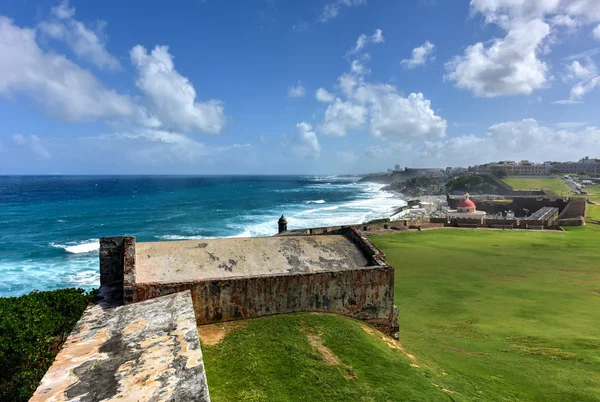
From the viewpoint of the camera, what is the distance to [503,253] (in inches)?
1042

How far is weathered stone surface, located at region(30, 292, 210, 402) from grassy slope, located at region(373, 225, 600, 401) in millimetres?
6172

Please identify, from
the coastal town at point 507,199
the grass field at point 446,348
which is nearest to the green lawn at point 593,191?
the coastal town at point 507,199

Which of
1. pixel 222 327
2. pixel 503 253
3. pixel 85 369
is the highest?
pixel 85 369

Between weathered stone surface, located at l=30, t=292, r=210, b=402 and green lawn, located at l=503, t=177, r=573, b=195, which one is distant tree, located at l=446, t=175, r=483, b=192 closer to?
green lawn, located at l=503, t=177, r=573, b=195

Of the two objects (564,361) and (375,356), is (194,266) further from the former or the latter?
(564,361)

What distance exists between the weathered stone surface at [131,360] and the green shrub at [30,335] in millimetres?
1156

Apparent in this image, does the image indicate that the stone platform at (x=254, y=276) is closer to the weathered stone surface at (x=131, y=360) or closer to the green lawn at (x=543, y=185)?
the weathered stone surface at (x=131, y=360)

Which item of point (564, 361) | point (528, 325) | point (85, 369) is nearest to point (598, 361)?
point (564, 361)

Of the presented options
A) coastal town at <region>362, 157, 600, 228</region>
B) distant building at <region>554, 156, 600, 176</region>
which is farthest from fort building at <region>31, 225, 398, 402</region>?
distant building at <region>554, 156, 600, 176</region>

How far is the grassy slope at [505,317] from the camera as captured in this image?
9289 mm

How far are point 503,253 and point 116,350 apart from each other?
88.8 feet

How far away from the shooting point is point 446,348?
1144 centimetres

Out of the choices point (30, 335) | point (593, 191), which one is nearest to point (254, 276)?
point (30, 335)

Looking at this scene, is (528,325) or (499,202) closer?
(528,325)
